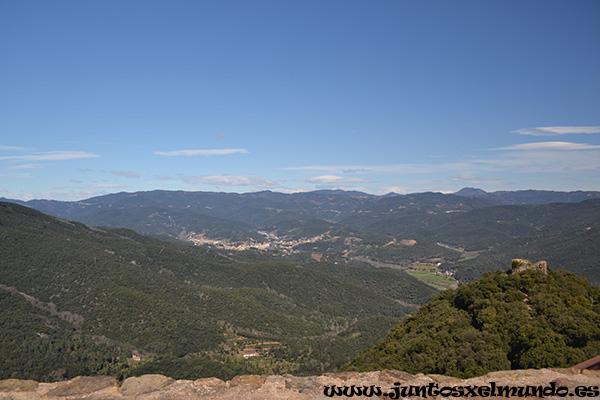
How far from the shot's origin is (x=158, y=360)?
108188 millimetres

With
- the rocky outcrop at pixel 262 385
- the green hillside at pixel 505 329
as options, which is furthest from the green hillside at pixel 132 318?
the rocky outcrop at pixel 262 385

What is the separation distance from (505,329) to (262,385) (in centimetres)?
2750

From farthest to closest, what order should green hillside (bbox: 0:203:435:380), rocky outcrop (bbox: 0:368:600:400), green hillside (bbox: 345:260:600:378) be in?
1. green hillside (bbox: 0:203:435:380)
2. green hillside (bbox: 345:260:600:378)
3. rocky outcrop (bbox: 0:368:600:400)

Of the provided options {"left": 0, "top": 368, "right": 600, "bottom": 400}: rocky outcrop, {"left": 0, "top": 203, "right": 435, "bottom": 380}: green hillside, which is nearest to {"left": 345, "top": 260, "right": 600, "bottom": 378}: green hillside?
{"left": 0, "top": 368, "right": 600, "bottom": 400}: rocky outcrop

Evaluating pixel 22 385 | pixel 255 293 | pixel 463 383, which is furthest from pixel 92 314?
pixel 463 383

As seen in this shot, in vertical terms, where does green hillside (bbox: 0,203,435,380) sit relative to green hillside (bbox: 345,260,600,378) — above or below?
below

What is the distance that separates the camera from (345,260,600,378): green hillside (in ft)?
95.1

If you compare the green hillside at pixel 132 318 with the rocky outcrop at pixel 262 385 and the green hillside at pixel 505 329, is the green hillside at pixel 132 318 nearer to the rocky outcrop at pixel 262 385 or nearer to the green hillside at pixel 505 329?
the green hillside at pixel 505 329

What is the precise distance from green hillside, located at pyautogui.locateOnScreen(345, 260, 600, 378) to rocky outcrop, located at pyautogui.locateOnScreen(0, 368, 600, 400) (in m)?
5.80

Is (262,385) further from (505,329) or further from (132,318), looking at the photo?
(132,318)

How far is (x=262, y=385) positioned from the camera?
22750mm

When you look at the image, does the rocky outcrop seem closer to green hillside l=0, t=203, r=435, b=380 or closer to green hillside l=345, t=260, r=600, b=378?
green hillside l=345, t=260, r=600, b=378

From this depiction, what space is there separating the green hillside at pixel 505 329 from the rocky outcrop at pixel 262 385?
19.0 feet

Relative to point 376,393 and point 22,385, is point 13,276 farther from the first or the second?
point 376,393
